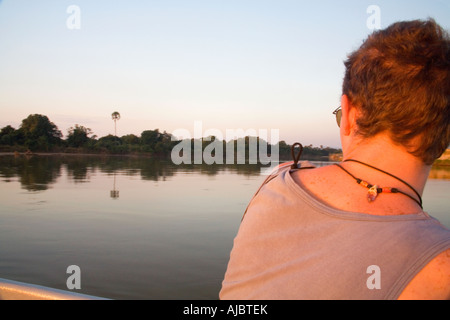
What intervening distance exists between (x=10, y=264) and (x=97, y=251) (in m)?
1.19

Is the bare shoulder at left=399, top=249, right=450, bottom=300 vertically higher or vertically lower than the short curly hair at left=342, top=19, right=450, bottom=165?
lower

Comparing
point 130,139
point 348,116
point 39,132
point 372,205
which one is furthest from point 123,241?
point 130,139

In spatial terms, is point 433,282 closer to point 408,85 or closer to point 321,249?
point 321,249

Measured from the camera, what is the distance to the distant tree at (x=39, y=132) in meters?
62.6

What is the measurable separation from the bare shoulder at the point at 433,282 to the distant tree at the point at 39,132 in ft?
225

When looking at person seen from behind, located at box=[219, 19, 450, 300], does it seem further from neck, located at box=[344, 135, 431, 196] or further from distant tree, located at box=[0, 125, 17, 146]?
distant tree, located at box=[0, 125, 17, 146]

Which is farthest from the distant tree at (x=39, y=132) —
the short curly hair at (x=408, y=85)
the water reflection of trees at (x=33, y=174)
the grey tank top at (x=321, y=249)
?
the short curly hair at (x=408, y=85)

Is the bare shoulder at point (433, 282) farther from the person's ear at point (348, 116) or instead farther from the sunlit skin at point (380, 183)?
the person's ear at point (348, 116)

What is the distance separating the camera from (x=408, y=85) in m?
0.77

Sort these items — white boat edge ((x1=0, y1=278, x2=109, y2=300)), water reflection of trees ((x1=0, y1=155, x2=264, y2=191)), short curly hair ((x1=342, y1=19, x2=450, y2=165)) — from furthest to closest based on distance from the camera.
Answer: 1. water reflection of trees ((x1=0, y1=155, x2=264, y2=191))
2. white boat edge ((x1=0, y1=278, x2=109, y2=300))
3. short curly hair ((x1=342, y1=19, x2=450, y2=165))

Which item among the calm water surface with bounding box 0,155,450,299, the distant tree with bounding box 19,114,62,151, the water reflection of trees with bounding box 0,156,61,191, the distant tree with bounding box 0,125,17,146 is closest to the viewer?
the calm water surface with bounding box 0,155,450,299

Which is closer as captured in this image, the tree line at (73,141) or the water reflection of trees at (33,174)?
the water reflection of trees at (33,174)

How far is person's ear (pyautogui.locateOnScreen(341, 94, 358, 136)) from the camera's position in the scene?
0.90 metres

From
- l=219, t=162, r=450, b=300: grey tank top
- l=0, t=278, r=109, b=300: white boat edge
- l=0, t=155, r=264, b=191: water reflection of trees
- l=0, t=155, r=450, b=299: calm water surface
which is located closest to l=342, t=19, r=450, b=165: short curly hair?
l=219, t=162, r=450, b=300: grey tank top
